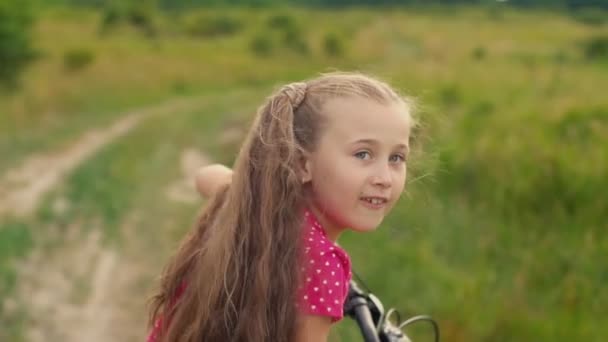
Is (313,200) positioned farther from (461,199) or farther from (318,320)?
(461,199)

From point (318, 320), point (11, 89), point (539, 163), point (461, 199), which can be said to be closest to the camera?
point (318, 320)

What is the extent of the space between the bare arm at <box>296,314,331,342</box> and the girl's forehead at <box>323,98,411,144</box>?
1.08ft

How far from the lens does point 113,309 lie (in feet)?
19.5

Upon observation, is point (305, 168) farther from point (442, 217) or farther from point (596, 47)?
point (596, 47)

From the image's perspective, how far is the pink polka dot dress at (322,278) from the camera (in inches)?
64.5

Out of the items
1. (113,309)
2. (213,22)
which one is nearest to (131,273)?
(113,309)

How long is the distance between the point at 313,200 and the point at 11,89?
20.1 m

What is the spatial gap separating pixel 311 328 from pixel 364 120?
389 millimetres

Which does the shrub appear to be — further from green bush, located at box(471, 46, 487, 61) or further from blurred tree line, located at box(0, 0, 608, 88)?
green bush, located at box(471, 46, 487, 61)

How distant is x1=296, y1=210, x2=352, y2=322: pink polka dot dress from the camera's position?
1638mm

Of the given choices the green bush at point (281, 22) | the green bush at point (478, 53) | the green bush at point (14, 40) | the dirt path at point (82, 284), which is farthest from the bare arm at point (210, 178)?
the green bush at point (281, 22)

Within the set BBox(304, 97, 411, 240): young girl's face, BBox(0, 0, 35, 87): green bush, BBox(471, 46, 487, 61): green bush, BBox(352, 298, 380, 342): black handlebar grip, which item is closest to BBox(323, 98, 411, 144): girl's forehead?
BBox(304, 97, 411, 240): young girl's face

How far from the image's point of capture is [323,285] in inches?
64.8

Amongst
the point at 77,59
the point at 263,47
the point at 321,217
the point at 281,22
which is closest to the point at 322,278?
the point at 321,217
